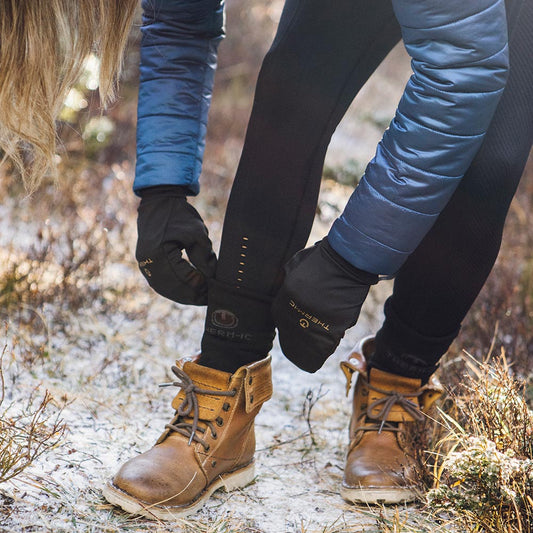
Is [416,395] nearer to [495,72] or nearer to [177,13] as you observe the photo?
[495,72]

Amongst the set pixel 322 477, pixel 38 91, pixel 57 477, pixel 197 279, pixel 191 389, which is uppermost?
pixel 38 91

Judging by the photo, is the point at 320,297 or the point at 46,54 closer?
the point at 320,297

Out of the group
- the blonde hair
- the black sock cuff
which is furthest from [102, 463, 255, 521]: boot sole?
the blonde hair

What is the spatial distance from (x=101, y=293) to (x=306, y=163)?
1609 mm

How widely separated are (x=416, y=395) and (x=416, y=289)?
31 cm

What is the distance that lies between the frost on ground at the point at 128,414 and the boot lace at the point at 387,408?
0.20m

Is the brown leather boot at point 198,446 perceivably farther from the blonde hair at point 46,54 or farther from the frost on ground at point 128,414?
the blonde hair at point 46,54

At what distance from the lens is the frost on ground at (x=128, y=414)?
1.45m

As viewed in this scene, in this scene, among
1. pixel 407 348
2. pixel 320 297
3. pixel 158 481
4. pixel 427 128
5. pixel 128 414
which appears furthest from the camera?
pixel 128 414

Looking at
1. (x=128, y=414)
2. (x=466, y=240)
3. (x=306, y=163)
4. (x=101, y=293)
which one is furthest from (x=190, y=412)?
(x=101, y=293)

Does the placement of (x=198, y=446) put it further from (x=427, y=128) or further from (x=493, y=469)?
(x=427, y=128)

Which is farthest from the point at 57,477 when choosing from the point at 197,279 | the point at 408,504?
the point at 408,504

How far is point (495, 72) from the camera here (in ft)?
4.05

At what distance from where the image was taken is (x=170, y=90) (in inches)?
64.1
